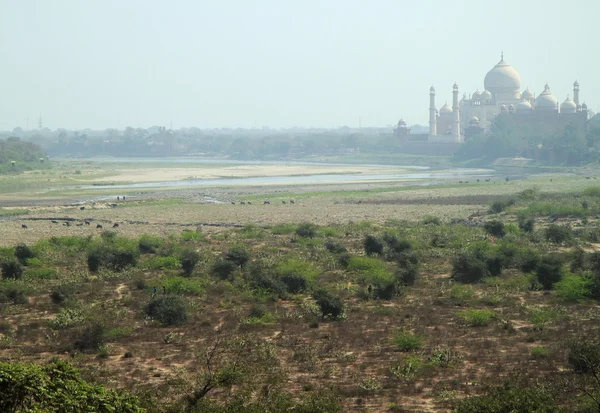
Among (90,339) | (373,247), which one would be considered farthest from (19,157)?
(90,339)

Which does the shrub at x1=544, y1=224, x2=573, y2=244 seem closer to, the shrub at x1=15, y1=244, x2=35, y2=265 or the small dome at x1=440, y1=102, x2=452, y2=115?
the shrub at x1=15, y1=244, x2=35, y2=265

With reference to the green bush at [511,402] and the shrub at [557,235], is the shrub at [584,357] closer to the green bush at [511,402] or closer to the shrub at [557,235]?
the green bush at [511,402]

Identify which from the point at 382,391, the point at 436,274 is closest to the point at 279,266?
the point at 436,274

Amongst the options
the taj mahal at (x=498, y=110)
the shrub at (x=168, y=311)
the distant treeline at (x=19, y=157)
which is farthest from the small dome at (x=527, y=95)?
the shrub at (x=168, y=311)

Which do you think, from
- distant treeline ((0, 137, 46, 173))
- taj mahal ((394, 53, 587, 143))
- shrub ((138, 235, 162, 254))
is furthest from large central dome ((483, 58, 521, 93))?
shrub ((138, 235, 162, 254))

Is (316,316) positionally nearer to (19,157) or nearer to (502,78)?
(19,157)

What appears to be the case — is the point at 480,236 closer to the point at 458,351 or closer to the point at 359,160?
the point at 458,351
